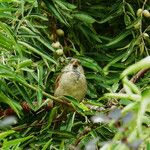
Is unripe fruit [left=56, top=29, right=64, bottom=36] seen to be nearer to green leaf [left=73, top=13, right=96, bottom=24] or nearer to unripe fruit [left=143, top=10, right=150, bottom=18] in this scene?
green leaf [left=73, top=13, right=96, bottom=24]

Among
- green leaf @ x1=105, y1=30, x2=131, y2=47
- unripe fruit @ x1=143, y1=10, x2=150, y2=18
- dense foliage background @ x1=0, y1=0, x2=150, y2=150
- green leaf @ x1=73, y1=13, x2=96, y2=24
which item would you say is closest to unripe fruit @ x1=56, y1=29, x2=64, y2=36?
dense foliage background @ x1=0, y1=0, x2=150, y2=150

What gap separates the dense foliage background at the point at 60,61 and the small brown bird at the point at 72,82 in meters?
0.05

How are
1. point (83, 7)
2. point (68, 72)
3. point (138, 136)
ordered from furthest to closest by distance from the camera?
1. point (83, 7)
2. point (68, 72)
3. point (138, 136)

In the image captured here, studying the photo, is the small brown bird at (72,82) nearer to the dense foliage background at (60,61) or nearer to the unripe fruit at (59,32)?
the dense foliage background at (60,61)

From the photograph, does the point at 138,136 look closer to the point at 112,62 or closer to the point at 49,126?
the point at 49,126

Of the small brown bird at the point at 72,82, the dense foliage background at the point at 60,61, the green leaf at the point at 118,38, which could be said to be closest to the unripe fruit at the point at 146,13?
the dense foliage background at the point at 60,61

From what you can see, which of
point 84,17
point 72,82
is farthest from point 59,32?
point 72,82

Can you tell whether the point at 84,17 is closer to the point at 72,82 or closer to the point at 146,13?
the point at 146,13

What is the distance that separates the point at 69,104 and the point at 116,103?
0.85 feet

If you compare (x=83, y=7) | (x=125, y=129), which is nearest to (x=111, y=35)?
(x=83, y=7)

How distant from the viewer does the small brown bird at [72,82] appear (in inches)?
115

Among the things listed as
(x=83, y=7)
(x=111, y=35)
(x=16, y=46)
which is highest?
(x=16, y=46)

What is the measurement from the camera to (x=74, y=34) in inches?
139

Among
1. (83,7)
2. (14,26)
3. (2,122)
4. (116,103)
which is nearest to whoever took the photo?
(116,103)
